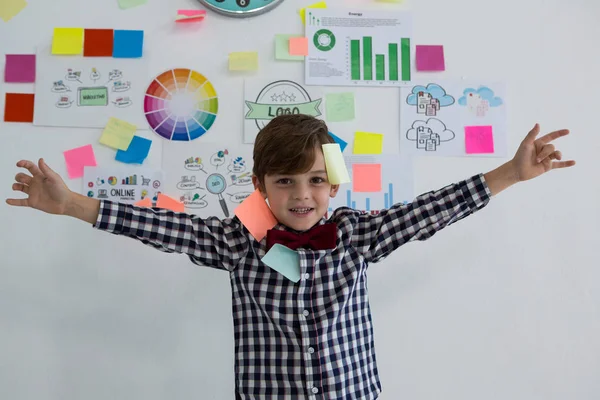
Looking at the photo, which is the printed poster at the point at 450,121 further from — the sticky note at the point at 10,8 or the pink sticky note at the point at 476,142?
the sticky note at the point at 10,8

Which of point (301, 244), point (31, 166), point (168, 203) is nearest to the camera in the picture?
point (31, 166)

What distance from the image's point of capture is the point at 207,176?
4.77ft

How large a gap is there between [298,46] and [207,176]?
42 centimetres

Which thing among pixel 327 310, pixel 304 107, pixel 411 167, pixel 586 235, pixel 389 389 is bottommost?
pixel 389 389

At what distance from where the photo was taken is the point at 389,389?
1452 millimetres

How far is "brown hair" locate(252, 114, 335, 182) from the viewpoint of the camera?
110cm

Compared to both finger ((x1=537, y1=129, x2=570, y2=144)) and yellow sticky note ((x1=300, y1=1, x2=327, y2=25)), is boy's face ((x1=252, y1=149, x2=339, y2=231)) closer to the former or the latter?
finger ((x1=537, y1=129, x2=570, y2=144))

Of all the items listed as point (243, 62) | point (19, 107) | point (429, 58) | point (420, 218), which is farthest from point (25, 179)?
point (429, 58)

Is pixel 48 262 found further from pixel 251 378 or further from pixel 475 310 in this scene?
pixel 475 310

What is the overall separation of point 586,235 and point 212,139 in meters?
1.04

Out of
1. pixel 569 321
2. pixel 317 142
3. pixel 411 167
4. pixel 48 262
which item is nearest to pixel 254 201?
pixel 317 142

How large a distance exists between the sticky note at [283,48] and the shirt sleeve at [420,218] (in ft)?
1.78

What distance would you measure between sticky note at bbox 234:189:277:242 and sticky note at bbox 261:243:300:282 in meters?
0.05

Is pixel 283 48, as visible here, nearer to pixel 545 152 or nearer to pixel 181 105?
pixel 181 105
